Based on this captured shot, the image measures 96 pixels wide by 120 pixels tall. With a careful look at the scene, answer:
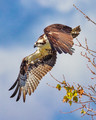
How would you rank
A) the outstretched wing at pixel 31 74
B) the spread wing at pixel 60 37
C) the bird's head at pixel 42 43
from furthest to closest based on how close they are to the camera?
1. the outstretched wing at pixel 31 74
2. the bird's head at pixel 42 43
3. the spread wing at pixel 60 37

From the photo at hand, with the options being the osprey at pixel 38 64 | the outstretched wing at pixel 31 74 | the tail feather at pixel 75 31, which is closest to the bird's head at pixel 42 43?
the osprey at pixel 38 64

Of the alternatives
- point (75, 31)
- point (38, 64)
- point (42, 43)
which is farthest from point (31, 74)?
point (75, 31)

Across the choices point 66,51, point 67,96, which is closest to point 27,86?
point 66,51

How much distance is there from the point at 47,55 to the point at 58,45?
2.08 meters

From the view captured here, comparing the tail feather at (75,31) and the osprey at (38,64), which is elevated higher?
the tail feather at (75,31)

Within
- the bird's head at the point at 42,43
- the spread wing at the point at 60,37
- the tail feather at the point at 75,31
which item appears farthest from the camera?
the bird's head at the point at 42,43

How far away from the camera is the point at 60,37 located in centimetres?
776

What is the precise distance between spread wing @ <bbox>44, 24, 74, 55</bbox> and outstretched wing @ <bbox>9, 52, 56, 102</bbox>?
1239mm

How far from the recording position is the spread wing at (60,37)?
23.3ft

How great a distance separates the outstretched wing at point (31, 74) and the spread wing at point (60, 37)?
1239mm

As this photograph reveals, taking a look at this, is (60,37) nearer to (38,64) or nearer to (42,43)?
(42,43)

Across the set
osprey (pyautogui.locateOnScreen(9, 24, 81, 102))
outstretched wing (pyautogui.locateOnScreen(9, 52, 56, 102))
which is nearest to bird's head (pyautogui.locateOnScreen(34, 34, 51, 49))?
osprey (pyautogui.locateOnScreen(9, 24, 81, 102))

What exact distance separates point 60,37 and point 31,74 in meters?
2.57

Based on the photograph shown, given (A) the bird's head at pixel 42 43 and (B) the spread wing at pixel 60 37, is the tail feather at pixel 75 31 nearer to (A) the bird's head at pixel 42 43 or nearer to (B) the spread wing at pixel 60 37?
(B) the spread wing at pixel 60 37
